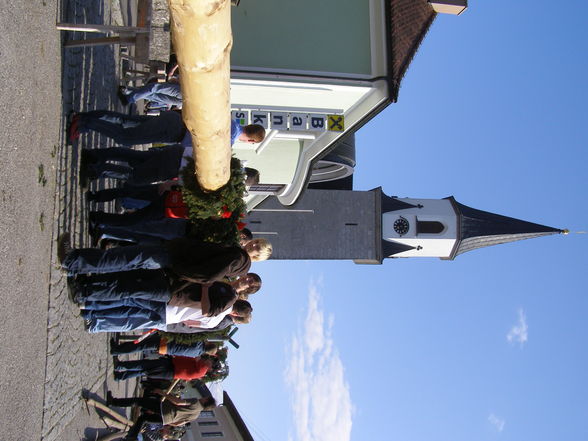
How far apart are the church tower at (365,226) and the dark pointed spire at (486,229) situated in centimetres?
5

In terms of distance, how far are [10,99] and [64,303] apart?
112 inches

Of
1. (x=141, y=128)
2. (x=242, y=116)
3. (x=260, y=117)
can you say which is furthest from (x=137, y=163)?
(x=260, y=117)

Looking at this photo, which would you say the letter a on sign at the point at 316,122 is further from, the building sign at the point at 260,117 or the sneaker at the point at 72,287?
the sneaker at the point at 72,287

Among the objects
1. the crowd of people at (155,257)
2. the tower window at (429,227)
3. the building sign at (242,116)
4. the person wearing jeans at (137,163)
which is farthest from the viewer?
the tower window at (429,227)

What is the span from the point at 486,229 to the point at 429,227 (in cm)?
324

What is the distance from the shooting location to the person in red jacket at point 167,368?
456 inches

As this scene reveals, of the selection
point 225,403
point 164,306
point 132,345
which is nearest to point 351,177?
point 225,403

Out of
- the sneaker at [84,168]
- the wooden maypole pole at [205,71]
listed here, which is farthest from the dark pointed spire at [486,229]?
the wooden maypole pole at [205,71]

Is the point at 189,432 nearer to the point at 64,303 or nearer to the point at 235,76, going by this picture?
the point at 235,76

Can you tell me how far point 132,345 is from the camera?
38.2ft

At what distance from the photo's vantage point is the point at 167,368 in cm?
1170

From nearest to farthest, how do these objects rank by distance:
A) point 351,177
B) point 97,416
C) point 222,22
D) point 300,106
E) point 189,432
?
point 222,22, point 97,416, point 300,106, point 351,177, point 189,432

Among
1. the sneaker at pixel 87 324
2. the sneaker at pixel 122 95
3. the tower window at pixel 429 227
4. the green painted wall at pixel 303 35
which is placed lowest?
the sneaker at pixel 87 324

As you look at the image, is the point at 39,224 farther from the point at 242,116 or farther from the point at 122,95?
the point at 242,116
